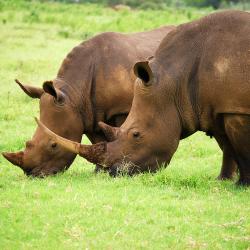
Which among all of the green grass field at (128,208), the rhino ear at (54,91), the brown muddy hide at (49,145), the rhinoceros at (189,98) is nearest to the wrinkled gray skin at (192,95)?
the rhinoceros at (189,98)

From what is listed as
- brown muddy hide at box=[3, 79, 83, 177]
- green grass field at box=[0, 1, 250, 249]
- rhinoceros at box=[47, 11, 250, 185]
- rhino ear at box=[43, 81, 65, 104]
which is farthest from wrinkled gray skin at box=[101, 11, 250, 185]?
rhino ear at box=[43, 81, 65, 104]

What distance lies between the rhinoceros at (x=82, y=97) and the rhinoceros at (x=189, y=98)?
878mm

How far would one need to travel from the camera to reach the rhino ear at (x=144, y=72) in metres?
8.51

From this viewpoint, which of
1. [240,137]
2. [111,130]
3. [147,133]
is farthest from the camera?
[111,130]

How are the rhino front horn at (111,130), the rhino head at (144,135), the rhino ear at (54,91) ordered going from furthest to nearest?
1. the rhino ear at (54,91)
2. the rhino front horn at (111,130)
3. the rhino head at (144,135)

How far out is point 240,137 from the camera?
8.28 metres

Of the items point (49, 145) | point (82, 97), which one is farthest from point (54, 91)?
point (49, 145)

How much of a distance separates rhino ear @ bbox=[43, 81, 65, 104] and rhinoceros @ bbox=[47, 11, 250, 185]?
0.94 meters

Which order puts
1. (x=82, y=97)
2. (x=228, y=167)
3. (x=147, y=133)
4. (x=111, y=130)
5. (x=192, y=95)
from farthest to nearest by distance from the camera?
(x=82, y=97) → (x=228, y=167) → (x=111, y=130) → (x=147, y=133) → (x=192, y=95)

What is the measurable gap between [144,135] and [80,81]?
5.07 ft

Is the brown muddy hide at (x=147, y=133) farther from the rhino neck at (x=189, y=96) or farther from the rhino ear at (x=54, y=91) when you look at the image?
the rhino ear at (x=54, y=91)

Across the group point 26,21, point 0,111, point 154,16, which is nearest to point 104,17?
point 154,16

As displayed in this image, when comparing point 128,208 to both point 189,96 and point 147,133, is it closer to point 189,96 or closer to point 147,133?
point 147,133

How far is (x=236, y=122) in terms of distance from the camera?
823 cm
